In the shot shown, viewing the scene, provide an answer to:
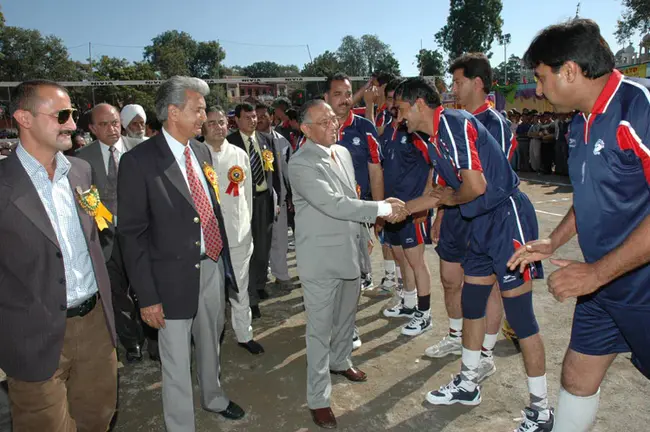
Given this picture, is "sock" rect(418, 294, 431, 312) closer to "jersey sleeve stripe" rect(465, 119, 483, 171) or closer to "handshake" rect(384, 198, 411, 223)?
"handshake" rect(384, 198, 411, 223)

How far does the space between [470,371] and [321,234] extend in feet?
4.99

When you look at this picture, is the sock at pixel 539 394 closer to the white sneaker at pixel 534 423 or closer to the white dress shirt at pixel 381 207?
the white sneaker at pixel 534 423

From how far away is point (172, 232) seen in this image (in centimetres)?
290

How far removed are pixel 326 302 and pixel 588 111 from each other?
202 cm

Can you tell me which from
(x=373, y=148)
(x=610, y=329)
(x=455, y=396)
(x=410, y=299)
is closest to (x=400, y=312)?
(x=410, y=299)

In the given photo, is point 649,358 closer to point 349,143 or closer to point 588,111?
point 588,111

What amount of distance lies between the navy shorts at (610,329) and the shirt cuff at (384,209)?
54.0 inches

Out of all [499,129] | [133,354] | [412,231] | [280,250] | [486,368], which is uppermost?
[499,129]

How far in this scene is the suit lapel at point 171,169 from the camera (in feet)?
9.50

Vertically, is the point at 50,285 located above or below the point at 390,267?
above

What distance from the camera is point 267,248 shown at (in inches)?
225

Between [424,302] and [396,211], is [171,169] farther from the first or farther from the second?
[424,302]

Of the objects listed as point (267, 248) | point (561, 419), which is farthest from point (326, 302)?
point (267, 248)

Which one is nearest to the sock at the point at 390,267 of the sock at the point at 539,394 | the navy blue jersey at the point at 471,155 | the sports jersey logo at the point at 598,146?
the navy blue jersey at the point at 471,155
